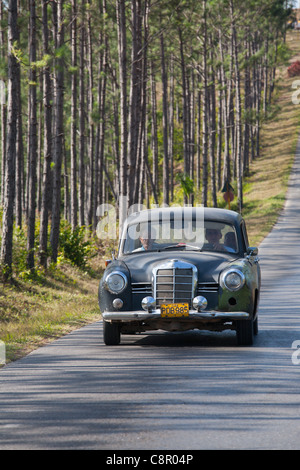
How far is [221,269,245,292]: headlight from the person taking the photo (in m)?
11.3

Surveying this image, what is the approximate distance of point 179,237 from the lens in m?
12.7

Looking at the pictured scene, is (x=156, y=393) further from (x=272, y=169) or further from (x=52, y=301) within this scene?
(x=272, y=169)

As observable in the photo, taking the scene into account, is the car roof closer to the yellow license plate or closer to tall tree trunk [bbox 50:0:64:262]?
the yellow license plate

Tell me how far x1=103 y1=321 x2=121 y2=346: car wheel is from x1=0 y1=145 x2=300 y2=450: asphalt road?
0.47 feet

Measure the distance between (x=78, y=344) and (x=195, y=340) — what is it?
1.68 metres

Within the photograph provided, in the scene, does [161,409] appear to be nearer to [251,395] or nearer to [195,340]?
[251,395]

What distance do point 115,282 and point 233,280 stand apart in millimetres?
1586

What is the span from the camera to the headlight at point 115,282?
37.8 ft

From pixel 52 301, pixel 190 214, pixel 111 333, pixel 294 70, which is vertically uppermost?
pixel 190 214

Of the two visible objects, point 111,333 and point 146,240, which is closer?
point 111,333

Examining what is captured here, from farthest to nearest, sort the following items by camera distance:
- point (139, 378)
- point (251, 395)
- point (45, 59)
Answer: point (45, 59) → point (139, 378) → point (251, 395)

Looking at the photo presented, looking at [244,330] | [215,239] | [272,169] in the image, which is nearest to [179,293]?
[244,330]

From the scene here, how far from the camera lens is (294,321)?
46.7 feet

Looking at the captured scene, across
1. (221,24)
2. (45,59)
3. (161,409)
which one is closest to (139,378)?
(161,409)
